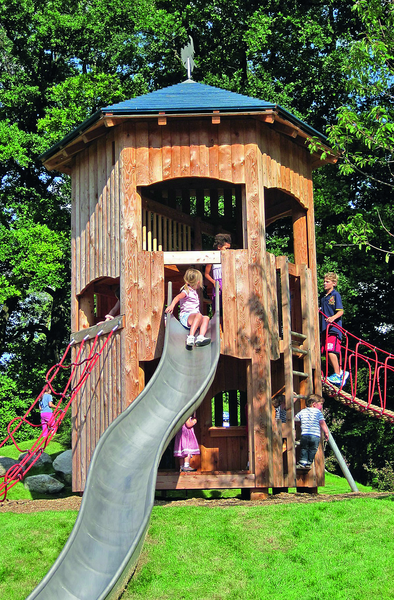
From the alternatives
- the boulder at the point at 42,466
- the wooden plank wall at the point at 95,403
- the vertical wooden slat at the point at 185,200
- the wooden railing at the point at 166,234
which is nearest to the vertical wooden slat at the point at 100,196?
the wooden railing at the point at 166,234

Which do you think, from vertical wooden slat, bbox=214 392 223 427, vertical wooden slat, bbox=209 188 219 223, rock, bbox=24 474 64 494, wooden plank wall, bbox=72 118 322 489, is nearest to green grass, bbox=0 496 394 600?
wooden plank wall, bbox=72 118 322 489

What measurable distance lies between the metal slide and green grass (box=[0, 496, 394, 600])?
44 cm

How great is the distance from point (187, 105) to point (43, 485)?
888cm

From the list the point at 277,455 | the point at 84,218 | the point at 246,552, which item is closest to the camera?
the point at 246,552

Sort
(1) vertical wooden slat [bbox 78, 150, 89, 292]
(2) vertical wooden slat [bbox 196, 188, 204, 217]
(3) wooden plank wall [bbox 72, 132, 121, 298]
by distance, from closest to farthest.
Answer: (3) wooden plank wall [bbox 72, 132, 121, 298]
(1) vertical wooden slat [bbox 78, 150, 89, 292]
(2) vertical wooden slat [bbox 196, 188, 204, 217]

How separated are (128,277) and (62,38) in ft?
53.9

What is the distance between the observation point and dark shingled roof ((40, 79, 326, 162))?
13.2 metres

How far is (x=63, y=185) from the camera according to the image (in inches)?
1017

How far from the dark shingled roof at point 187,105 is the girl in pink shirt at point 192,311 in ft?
8.85

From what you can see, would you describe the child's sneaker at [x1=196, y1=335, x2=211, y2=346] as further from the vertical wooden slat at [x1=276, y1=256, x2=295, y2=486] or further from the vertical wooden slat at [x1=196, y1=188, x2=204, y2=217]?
the vertical wooden slat at [x1=196, y1=188, x2=204, y2=217]

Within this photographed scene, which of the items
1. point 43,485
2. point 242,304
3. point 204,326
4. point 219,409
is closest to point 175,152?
point 242,304

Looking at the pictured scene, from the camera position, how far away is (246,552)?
8914mm

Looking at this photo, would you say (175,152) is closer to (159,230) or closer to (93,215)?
(93,215)

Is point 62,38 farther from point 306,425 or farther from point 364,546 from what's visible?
point 364,546
